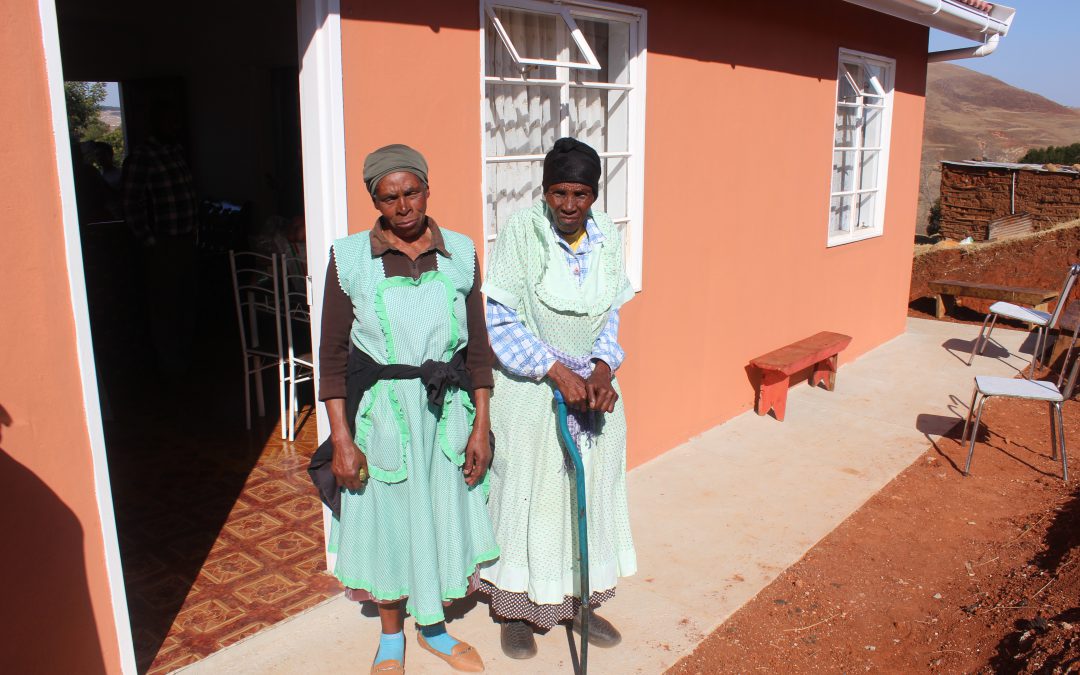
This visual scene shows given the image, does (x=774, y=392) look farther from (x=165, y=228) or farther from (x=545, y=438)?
(x=165, y=228)

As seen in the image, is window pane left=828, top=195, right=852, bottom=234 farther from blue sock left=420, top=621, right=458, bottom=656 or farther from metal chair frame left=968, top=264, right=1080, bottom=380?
blue sock left=420, top=621, right=458, bottom=656

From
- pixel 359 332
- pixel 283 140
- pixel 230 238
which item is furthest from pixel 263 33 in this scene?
pixel 359 332

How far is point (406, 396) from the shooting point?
2844 mm

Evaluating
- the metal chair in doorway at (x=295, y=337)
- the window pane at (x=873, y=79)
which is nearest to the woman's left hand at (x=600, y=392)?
the metal chair in doorway at (x=295, y=337)

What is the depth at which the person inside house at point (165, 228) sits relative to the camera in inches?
239

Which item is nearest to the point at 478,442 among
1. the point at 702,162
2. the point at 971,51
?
the point at 702,162

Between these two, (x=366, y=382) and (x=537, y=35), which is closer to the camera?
(x=366, y=382)

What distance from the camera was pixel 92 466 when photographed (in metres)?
2.74

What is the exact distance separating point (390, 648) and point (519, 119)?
8.55 feet

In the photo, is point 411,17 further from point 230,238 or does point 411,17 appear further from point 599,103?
point 230,238

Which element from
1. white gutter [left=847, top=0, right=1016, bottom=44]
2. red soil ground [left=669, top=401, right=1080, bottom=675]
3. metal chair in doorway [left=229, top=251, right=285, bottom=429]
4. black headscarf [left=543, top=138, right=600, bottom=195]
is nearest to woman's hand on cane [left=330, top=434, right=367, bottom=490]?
black headscarf [left=543, top=138, right=600, bottom=195]

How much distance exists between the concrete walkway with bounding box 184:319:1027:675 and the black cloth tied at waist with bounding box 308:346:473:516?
827mm

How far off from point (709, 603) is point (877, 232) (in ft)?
18.0

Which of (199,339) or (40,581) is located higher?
(40,581)
